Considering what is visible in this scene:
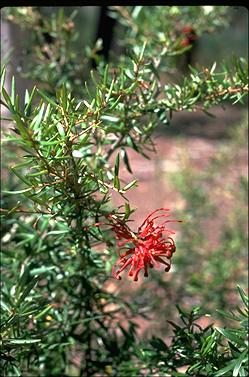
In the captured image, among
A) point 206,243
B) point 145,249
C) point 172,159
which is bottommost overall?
point 206,243

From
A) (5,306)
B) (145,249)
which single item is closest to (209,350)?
(145,249)

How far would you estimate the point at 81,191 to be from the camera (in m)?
0.95

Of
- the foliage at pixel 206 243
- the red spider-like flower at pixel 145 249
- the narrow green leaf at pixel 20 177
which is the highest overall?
the narrow green leaf at pixel 20 177

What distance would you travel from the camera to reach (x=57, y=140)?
0.88 m

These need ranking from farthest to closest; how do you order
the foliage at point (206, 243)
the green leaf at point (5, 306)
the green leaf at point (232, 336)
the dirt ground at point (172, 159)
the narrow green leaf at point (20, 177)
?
1. the dirt ground at point (172, 159)
2. the foliage at point (206, 243)
3. the green leaf at point (5, 306)
4. the green leaf at point (232, 336)
5. the narrow green leaf at point (20, 177)

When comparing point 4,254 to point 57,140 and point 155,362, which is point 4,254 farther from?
point 57,140

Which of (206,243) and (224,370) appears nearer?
(224,370)

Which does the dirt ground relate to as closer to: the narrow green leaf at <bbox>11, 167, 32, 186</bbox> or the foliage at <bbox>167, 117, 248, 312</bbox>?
the foliage at <bbox>167, 117, 248, 312</bbox>

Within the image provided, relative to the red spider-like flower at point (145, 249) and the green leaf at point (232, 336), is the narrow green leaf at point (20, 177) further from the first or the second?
the green leaf at point (232, 336)

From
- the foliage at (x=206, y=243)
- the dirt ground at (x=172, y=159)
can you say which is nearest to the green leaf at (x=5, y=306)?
the dirt ground at (x=172, y=159)

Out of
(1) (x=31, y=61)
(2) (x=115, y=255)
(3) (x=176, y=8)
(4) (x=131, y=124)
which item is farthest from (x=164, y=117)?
(1) (x=31, y=61)

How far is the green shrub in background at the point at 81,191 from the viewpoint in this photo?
2.97 ft

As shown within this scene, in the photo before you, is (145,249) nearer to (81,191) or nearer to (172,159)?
(81,191)

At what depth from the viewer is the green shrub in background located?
35.7 inches
